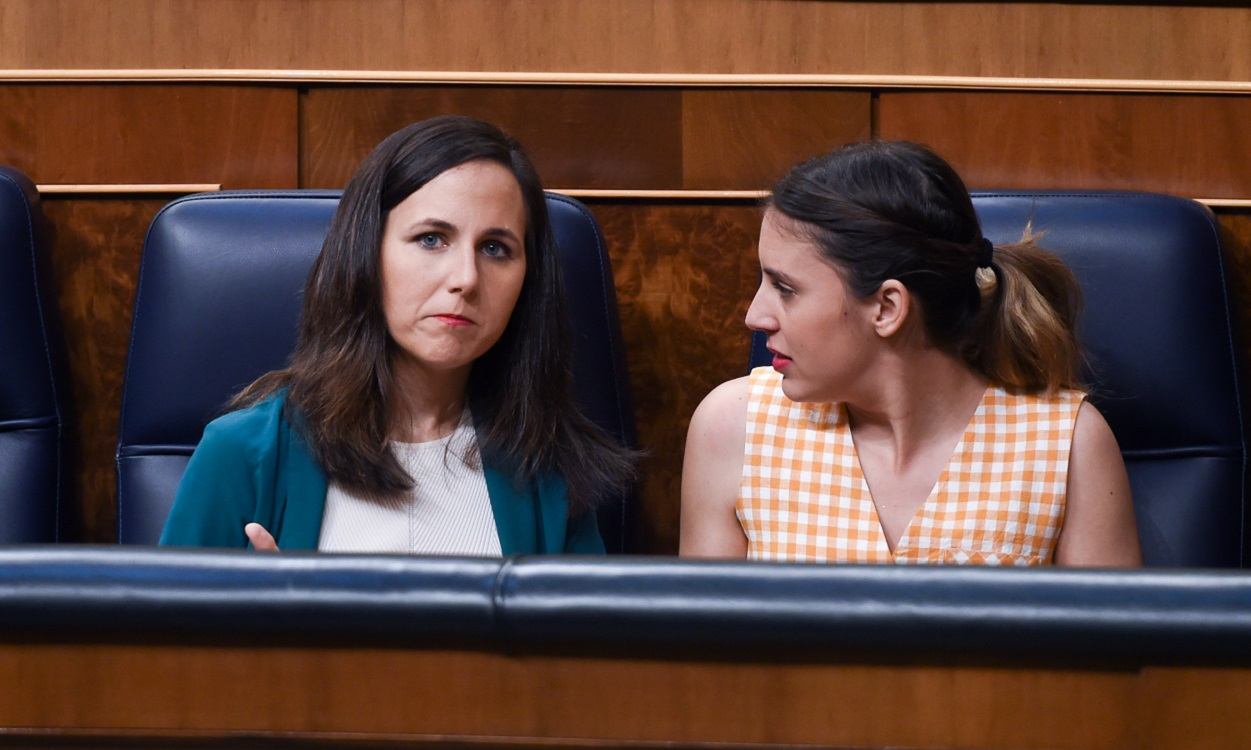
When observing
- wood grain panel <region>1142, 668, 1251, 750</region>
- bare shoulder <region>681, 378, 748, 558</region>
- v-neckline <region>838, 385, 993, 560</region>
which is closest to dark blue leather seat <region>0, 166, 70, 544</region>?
bare shoulder <region>681, 378, 748, 558</region>

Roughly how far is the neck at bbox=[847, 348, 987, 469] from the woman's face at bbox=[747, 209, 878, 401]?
4cm

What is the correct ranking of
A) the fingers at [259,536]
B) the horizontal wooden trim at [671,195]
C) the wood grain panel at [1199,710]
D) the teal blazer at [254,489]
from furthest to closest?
the horizontal wooden trim at [671,195] < the teal blazer at [254,489] < the fingers at [259,536] < the wood grain panel at [1199,710]

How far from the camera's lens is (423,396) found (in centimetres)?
117

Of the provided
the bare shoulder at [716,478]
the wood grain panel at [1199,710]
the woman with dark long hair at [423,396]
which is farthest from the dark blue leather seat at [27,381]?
the wood grain panel at [1199,710]

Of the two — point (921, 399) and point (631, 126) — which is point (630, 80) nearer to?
point (631, 126)

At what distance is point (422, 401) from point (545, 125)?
0.42m

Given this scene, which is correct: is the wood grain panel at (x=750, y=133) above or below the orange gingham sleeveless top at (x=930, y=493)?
above

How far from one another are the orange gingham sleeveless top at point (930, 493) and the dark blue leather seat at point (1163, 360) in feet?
0.34

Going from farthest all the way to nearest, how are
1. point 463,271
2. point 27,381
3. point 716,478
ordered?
point 27,381
point 716,478
point 463,271

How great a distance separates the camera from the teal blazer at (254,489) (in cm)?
107

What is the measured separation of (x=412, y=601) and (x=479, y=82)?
999 millimetres

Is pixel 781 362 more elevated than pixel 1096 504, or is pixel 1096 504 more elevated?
pixel 781 362

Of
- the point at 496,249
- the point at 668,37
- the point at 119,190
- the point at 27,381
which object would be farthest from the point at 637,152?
the point at 27,381

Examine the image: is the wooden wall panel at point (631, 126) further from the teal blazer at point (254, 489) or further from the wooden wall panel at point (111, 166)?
the teal blazer at point (254, 489)
